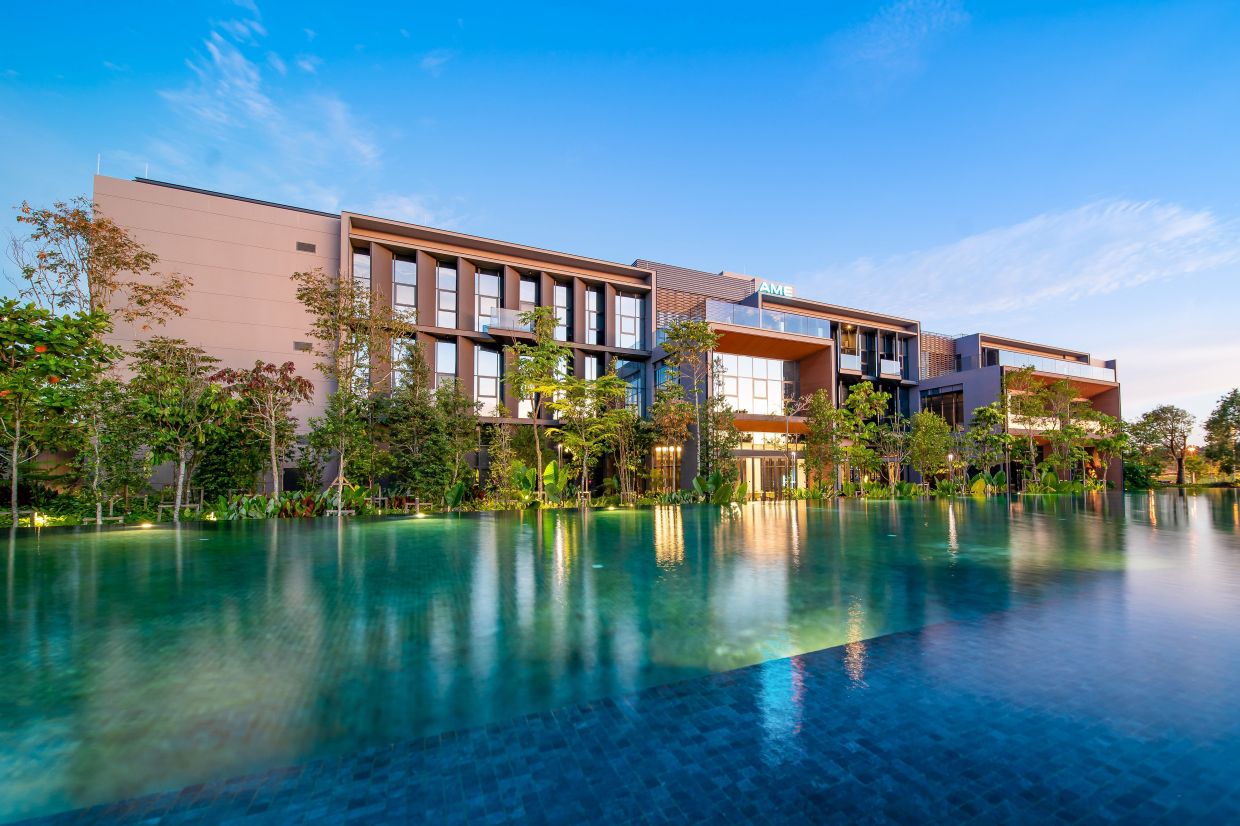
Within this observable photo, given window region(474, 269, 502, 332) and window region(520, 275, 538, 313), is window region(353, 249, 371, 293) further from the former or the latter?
window region(520, 275, 538, 313)

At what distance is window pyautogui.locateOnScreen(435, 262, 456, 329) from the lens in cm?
2086

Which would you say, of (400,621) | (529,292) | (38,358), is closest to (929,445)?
(529,292)

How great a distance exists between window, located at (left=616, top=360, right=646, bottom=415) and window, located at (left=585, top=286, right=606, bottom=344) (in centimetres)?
164

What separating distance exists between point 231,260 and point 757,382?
22.4 metres

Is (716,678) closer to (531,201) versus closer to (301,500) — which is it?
(301,500)

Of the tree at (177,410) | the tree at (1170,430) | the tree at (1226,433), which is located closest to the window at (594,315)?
the tree at (177,410)

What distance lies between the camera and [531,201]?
24.9 m

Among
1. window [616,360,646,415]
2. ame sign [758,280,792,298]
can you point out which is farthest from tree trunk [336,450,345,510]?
ame sign [758,280,792,298]

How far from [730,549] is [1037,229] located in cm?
2296

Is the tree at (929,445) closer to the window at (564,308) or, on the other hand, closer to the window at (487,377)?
the window at (564,308)

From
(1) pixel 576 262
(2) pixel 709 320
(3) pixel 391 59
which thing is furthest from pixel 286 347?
(2) pixel 709 320

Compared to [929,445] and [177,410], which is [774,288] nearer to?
[929,445]

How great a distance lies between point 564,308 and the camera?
22.8 metres

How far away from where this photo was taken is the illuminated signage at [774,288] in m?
30.5
